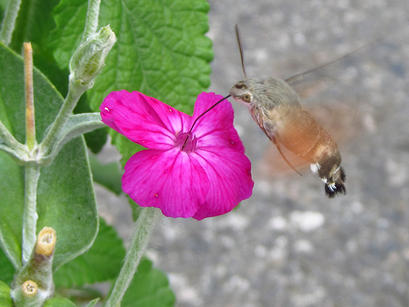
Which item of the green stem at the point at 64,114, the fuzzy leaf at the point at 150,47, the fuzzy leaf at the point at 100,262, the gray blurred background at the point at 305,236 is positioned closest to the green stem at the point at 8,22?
the fuzzy leaf at the point at 150,47

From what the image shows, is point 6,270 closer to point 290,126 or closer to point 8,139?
point 8,139

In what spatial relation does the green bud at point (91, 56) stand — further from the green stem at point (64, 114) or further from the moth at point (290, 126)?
the moth at point (290, 126)

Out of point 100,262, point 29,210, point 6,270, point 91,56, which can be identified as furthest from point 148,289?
point 91,56

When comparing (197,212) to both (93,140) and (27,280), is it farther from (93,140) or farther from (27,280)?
(93,140)

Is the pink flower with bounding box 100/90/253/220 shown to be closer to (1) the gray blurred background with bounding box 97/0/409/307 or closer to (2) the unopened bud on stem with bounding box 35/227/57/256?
(2) the unopened bud on stem with bounding box 35/227/57/256

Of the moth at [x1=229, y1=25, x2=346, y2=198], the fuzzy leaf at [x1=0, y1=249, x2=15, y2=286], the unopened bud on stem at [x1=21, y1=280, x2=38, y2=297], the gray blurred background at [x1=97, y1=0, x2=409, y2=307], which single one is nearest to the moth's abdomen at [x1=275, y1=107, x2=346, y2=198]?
the moth at [x1=229, y1=25, x2=346, y2=198]
